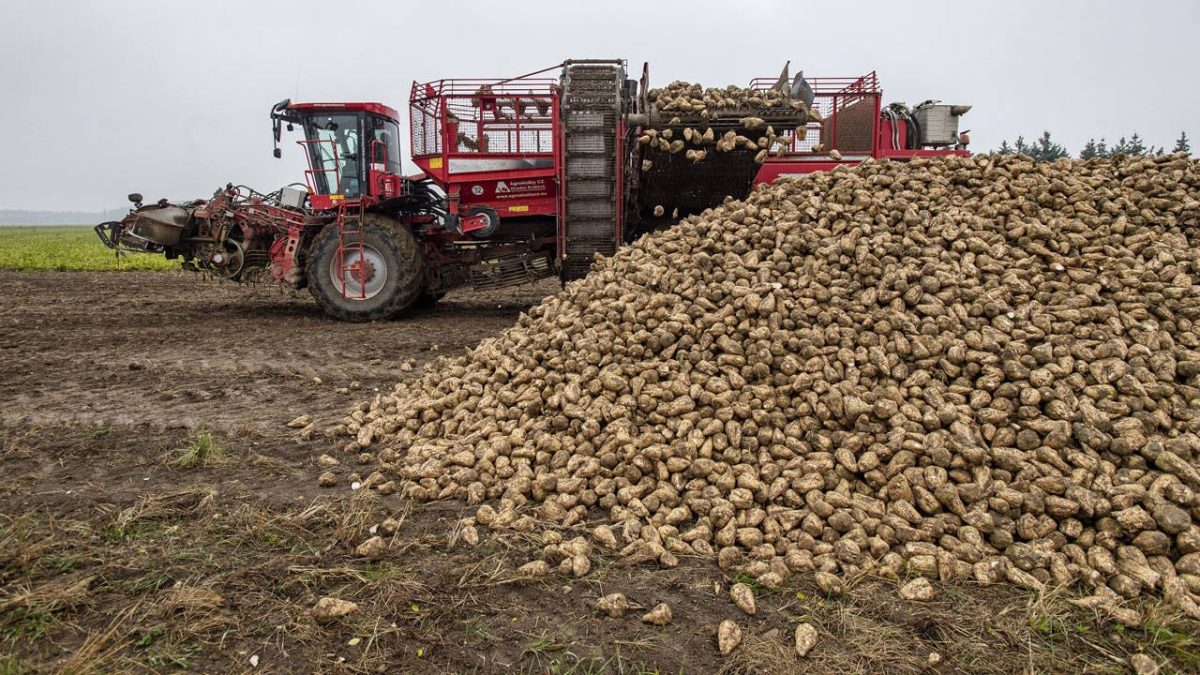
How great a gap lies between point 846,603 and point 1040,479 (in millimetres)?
1060

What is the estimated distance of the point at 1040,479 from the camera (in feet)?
10.3

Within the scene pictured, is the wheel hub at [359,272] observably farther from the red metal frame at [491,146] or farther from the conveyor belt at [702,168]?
the conveyor belt at [702,168]

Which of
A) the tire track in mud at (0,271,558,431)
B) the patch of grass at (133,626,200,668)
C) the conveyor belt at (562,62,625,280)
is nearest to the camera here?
the patch of grass at (133,626,200,668)

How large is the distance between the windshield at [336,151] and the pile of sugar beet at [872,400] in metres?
5.12

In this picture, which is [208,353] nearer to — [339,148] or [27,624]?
[339,148]

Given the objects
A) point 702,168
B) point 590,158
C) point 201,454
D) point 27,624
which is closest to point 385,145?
point 590,158

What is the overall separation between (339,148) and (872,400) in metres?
7.88

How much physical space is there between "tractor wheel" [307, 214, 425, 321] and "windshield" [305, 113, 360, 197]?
66 centimetres

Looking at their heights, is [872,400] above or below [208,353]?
above

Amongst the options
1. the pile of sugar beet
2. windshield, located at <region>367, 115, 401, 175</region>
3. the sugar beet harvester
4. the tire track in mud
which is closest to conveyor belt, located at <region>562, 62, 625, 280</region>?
the sugar beet harvester

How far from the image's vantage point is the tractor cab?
367 inches

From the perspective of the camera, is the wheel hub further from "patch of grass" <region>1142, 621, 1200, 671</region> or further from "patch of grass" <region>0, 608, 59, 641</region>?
"patch of grass" <region>1142, 621, 1200, 671</region>

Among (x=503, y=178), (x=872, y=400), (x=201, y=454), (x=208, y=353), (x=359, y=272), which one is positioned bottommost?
(x=201, y=454)

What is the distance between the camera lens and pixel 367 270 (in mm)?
9172
